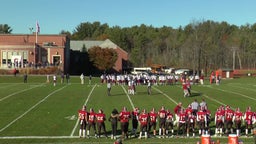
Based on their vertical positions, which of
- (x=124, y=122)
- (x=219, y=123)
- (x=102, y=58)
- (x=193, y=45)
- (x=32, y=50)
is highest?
(x=193, y=45)

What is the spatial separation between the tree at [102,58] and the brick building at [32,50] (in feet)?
33.7

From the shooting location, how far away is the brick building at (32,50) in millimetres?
72312

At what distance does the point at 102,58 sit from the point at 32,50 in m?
20.0

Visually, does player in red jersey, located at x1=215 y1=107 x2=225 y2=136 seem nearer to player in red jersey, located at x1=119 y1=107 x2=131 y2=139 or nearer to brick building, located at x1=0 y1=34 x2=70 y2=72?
player in red jersey, located at x1=119 y1=107 x2=131 y2=139

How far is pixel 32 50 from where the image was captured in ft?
242

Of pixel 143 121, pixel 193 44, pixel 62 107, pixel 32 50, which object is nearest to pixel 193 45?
pixel 193 44

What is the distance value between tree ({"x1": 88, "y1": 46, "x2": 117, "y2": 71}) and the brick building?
1026cm

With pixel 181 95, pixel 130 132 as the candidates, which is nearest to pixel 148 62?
pixel 181 95

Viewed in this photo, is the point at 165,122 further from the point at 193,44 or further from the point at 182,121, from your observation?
the point at 193,44

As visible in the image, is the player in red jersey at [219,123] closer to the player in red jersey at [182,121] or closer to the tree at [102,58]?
the player in red jersey at [182,121]

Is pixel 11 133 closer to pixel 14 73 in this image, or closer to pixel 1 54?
pixel 14 73

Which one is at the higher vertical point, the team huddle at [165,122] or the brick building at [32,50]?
the brick building at [32,50]

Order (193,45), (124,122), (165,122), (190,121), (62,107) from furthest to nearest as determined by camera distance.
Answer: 1. (193,45)
2. (62,107)
3. (190,121)
4. (165,122)
5. (124,122)

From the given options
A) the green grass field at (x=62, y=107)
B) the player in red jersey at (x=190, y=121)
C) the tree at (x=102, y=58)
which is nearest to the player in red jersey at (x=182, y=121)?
the player in red jersey at (x=190, y=121)
